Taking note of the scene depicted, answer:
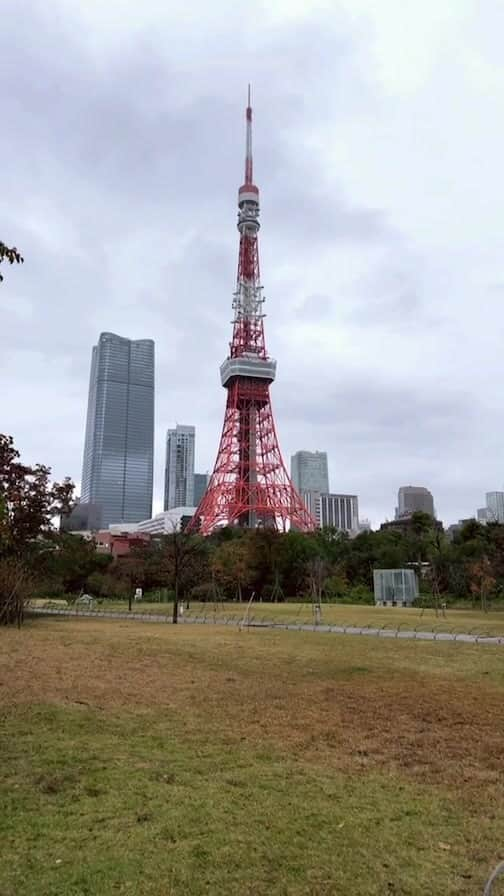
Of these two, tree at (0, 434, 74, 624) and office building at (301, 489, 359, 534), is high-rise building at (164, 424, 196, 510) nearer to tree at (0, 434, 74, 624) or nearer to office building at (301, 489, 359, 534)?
office building at (301, 489, 359, 534)

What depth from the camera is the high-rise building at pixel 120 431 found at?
158 metres

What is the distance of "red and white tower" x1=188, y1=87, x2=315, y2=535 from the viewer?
58.9 m

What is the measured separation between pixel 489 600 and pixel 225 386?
3747cm

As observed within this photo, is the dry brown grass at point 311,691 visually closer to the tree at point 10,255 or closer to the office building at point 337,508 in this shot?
the tree at point 10,255

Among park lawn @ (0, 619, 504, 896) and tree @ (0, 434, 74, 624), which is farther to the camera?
tree @ (0, 434, 74, 624)

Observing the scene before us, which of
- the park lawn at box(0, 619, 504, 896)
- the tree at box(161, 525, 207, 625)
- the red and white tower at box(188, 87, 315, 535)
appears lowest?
the park lawn at box(0, 619, 504, 896)

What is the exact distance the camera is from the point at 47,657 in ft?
43.2

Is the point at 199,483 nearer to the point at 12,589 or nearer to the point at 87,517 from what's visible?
the point at 87,517

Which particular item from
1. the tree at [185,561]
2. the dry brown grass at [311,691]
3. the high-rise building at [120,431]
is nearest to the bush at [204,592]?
the tree at [185,561]

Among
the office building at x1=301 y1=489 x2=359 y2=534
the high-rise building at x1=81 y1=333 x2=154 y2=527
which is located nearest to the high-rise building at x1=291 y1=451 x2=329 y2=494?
the office building at x1=301 y1=489 x2=359 y2=534

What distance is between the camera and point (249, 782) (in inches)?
210

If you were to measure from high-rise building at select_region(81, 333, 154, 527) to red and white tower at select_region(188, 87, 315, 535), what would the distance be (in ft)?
303

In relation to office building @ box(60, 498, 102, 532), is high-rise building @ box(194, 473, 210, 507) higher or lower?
higher

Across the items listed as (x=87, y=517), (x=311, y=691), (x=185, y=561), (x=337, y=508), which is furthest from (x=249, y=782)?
(x=337, y=508)
